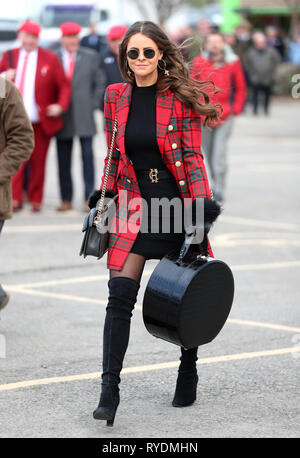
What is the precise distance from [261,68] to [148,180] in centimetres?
2378

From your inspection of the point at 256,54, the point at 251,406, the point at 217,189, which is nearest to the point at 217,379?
the point at 251,406

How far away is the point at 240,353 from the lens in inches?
254

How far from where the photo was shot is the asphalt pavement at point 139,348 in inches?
200

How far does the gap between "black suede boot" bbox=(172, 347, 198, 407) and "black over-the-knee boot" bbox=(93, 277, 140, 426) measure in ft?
1.54

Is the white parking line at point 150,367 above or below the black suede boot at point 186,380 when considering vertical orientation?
below

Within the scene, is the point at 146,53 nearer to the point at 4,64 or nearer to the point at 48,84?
the point at 4,64

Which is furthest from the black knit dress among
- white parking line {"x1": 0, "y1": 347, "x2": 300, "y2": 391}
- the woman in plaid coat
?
white parking line {"x1": 0, "y1": 347, "x2": 300, "y2": 391}

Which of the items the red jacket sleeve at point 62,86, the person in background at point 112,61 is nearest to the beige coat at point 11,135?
the red jacket sleeve at point 62,86

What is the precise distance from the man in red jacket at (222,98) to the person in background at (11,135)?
20.2ft

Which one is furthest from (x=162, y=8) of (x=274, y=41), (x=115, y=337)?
(x=115, y=337)

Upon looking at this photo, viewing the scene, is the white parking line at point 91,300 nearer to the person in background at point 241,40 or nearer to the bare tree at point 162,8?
the person in background at point 241,40

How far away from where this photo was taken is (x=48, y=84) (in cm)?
1170

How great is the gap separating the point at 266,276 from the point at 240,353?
2.48 m

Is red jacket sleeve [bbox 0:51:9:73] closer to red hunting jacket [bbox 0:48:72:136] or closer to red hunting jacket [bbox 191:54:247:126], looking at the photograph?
red hunting jacket [bbox 0:48:72:136]
